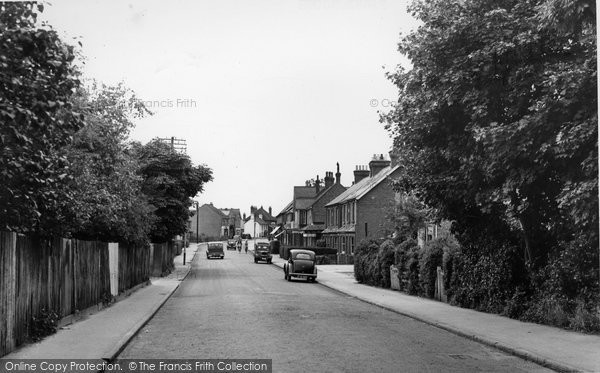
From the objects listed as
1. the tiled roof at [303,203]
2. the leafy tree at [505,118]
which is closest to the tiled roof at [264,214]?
the tiled roof at [303,203]

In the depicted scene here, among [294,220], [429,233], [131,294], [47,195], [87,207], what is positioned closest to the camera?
[47,195]

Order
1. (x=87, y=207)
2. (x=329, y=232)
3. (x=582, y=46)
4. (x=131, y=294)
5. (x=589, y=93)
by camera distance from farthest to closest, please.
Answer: (x=329, y=232), (x=131, y=294), (x=87, y=207), (x=582, y=46), (x=589, y=93)

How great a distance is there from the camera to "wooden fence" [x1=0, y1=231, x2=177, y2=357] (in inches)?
418

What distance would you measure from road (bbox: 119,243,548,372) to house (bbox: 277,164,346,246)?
1989 inches

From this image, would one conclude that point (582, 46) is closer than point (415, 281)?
Yes

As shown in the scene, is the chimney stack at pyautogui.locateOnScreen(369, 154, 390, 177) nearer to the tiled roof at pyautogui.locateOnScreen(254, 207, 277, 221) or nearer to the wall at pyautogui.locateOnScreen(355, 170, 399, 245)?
the wall at pyautogui.locateOnScreen(355, 170, 399, 245)

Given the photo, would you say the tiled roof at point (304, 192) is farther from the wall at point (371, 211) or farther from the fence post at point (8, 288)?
the fence post at point (8, 288)

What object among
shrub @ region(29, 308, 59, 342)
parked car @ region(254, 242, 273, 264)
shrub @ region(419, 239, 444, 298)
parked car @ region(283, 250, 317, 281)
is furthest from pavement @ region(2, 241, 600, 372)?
parked car @ region(254, 242, 273, 264)

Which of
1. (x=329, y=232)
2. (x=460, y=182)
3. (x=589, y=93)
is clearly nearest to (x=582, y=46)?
(x=589, y=93)

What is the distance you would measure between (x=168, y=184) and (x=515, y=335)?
29.6 metres

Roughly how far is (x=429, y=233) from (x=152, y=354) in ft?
96.6

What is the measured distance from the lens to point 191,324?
16.0m

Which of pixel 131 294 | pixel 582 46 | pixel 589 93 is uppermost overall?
pixel 582 46

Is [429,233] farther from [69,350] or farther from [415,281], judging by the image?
[69,350]
